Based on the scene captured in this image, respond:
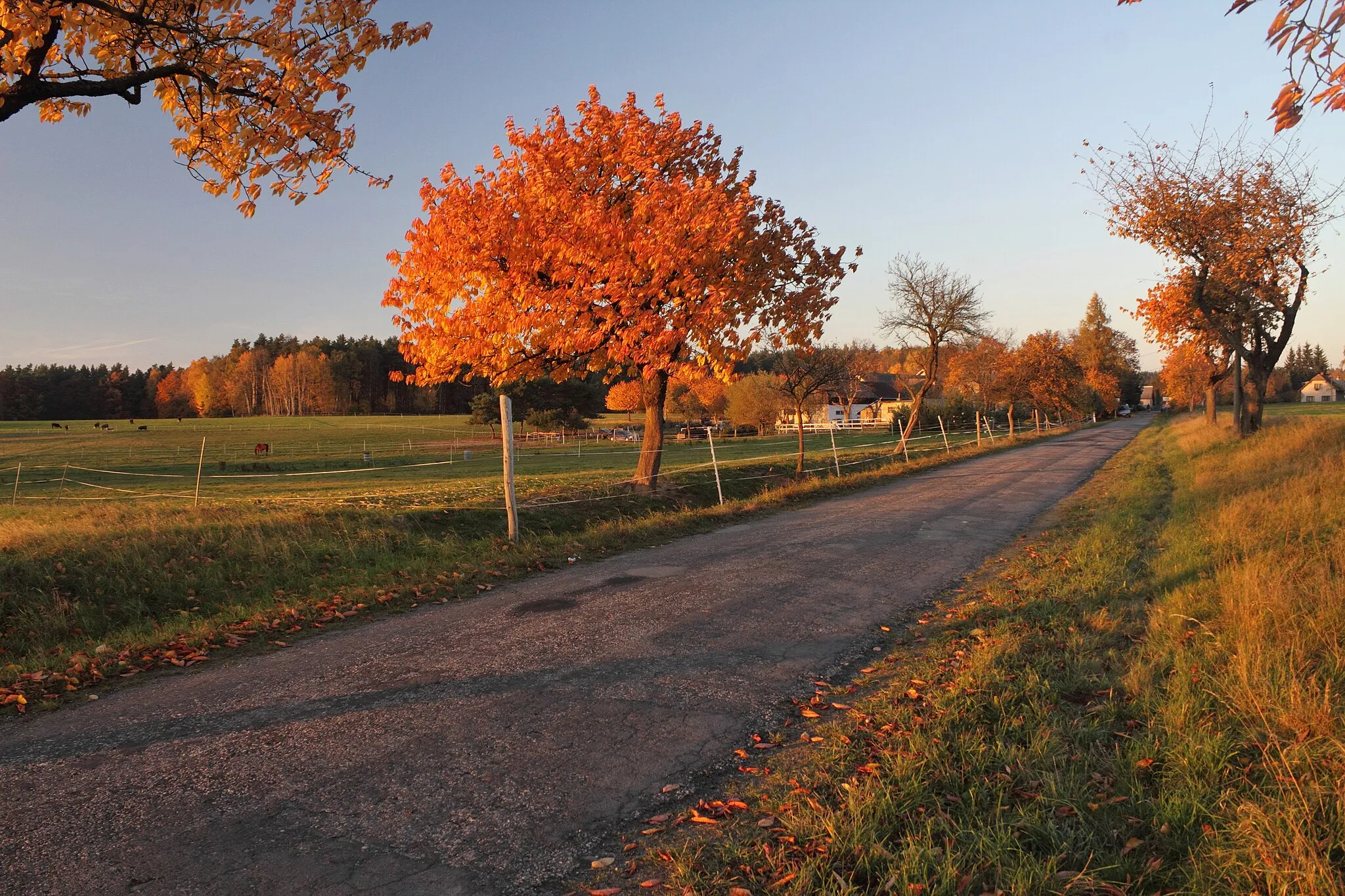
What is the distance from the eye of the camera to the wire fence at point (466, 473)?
58.0 ft

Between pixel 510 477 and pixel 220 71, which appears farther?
pixel 510 477

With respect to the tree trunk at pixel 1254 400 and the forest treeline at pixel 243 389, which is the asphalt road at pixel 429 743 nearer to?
the tree trunk at pixel 1254 400

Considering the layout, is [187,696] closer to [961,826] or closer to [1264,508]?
[961,826]

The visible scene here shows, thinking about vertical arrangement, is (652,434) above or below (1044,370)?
below

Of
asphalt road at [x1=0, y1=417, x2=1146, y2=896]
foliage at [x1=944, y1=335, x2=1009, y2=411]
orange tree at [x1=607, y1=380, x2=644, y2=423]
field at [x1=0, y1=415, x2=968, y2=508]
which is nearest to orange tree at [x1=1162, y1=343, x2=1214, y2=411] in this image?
foliage at [x1=944, y1=335, x2=1009, y2=411]

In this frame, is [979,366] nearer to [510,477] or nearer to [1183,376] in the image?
[1183,376]

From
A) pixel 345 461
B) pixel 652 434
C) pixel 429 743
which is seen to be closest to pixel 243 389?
pixel 345 461

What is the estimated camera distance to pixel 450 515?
12656 millimetres

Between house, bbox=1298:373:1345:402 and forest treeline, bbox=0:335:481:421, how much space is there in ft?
497

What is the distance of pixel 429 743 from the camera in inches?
165

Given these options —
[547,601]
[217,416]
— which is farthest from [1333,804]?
[217,416]

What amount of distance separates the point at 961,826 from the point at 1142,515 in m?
10.9

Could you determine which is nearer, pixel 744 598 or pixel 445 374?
pixel 744 598

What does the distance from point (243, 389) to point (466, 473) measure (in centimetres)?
9859
